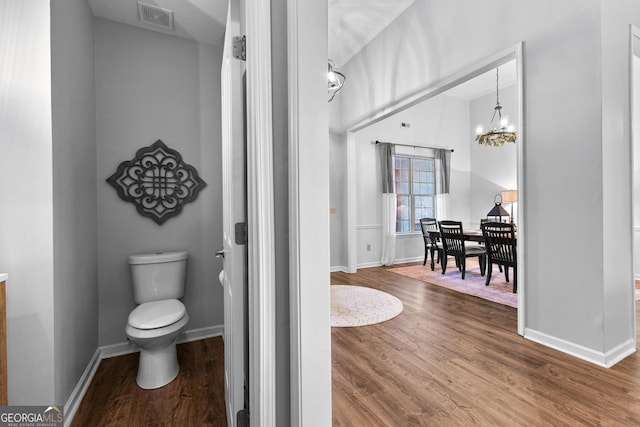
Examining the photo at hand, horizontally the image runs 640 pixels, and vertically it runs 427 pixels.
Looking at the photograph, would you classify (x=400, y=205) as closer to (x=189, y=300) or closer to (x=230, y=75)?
(x=189, y=300)

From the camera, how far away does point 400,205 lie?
18.9 feet

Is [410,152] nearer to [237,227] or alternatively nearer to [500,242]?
[500,242]

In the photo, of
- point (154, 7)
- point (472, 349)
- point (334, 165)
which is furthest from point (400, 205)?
point (154, 7)

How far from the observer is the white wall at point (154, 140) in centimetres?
223

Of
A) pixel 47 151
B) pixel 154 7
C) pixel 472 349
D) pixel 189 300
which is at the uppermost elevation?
pixel 154 7

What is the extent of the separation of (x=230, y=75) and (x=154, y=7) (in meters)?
1.55

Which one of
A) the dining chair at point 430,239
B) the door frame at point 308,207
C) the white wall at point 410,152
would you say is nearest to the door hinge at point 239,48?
the door frame at point 308,207

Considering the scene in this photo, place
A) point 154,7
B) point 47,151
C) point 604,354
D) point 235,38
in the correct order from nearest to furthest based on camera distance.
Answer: point 235,38, point 47,151, point 604,354, point 154,7

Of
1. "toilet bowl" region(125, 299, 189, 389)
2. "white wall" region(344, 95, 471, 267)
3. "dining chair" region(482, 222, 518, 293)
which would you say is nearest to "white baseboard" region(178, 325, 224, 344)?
"toilet bowl" region(125, 299, 189, 389)

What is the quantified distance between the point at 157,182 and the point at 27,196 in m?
1.01

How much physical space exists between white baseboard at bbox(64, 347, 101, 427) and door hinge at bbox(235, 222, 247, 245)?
4.54 feet

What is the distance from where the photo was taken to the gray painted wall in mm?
1472

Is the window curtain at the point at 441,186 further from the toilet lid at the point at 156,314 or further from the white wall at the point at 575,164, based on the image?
the toilet lid at the point at 156,314

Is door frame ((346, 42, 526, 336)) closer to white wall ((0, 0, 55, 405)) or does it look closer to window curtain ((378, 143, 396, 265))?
window curtain ((378, 143, 396, 265))
